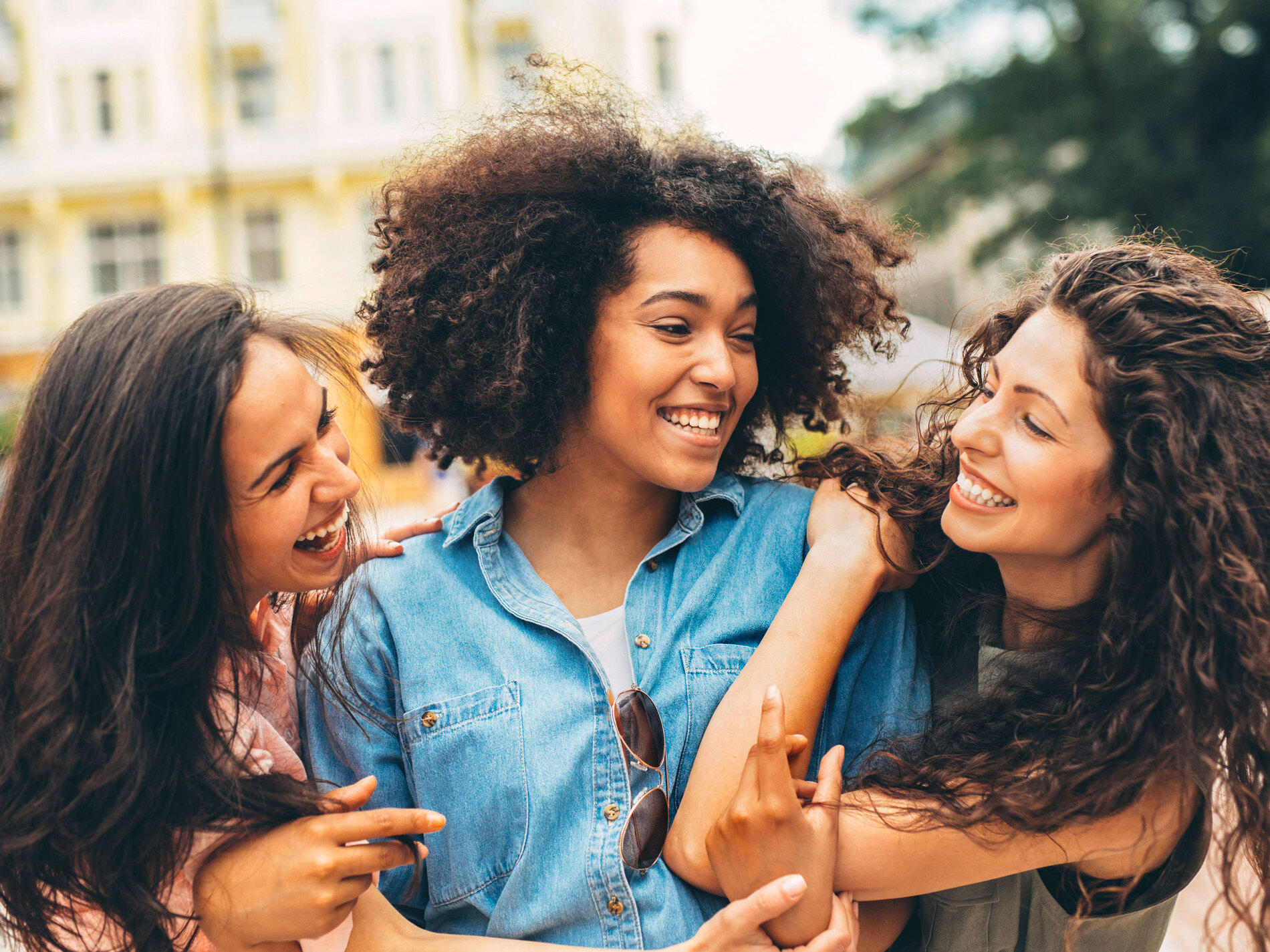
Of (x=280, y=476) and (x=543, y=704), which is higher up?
(x=280, y=476)

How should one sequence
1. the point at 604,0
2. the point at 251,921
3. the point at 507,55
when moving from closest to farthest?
the point at 251,921
the point at 604,0
the point at 507,55

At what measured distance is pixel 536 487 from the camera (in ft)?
→ 8.08

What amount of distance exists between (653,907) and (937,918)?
563 millimetres

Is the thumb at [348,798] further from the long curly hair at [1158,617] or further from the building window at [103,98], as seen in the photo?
the building window at [103,98]

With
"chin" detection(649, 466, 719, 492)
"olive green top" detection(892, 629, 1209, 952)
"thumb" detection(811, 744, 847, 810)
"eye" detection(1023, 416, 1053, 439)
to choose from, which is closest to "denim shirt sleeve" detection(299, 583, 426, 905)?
"chin" detection(649, 466, 719, 492)

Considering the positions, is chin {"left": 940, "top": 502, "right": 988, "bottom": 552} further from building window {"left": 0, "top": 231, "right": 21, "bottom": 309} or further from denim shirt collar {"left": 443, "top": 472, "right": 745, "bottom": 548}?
building window {"left": 0, "top": 231, "right": 21, "bottom": 309}

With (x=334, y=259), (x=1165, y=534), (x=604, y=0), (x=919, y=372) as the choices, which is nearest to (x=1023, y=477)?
(x=1165, y=534)

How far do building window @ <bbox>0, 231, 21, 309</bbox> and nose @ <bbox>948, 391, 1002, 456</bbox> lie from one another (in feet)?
82.2

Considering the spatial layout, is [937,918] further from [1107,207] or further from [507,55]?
[507,55]

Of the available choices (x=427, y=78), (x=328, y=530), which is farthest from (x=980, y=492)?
(x=427, y=78)

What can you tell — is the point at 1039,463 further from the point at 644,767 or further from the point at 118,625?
the point at 118,625

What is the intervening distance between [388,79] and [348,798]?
75.7ft

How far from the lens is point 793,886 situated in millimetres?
1759

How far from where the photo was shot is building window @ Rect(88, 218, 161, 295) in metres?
22.8
